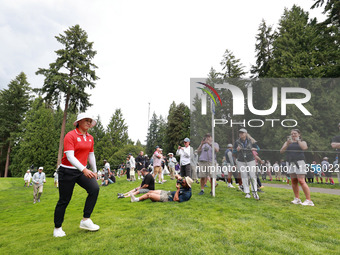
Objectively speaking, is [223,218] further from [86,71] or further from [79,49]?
[79,49]

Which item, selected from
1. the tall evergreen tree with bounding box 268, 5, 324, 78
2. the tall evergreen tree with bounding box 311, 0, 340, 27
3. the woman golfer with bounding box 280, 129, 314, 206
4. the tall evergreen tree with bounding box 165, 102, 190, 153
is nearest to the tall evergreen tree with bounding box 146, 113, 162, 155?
the tall evergreen tree with bounding box 165, 102, 190, 153

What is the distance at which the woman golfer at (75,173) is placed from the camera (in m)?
3.55

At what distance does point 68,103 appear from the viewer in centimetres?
2547

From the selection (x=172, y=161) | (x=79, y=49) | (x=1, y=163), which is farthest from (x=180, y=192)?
(x=1, y=163)

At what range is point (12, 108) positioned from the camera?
4069 centimetres

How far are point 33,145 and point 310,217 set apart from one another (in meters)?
46.7

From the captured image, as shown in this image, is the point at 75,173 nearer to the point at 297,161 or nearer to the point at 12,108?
the point at 297,161

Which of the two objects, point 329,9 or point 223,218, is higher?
point 329,9

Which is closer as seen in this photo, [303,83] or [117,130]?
[303,83]

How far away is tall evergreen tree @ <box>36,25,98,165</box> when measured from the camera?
2397 centimetres

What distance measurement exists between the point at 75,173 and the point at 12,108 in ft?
159

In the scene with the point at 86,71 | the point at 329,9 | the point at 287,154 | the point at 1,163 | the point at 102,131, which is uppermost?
the point at 329,9

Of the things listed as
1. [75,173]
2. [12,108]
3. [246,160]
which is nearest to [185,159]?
[246,160]

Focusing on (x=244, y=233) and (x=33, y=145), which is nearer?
(x=244, y=233)
